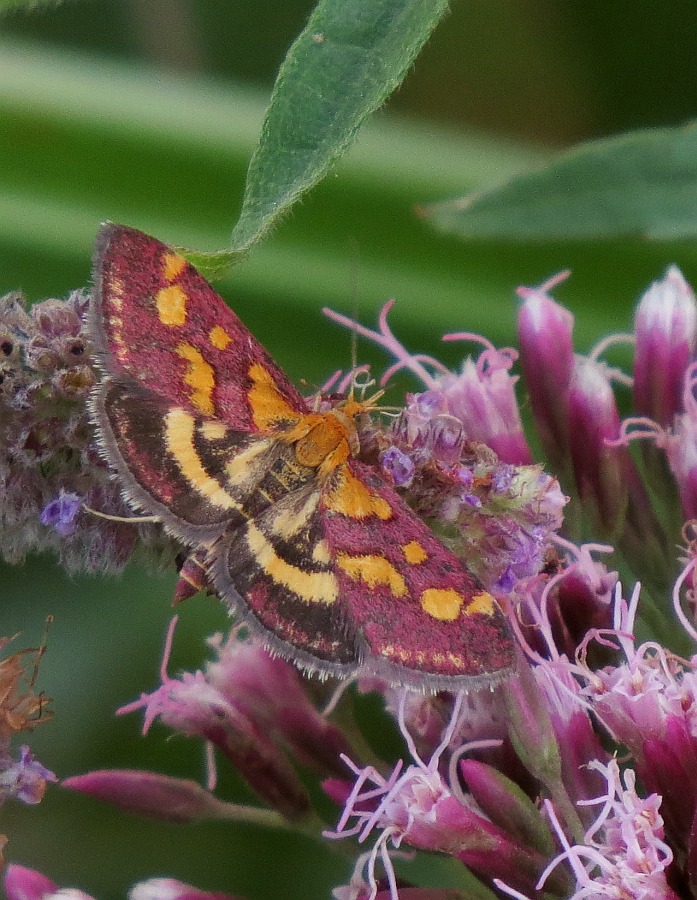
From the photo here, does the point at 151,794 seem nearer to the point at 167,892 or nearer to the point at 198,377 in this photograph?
the point at 167,892

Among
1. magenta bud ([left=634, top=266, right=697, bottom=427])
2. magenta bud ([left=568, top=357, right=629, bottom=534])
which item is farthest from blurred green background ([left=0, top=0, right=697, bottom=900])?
magenta bud ([left=568, top=357, right=629, bottom=534])

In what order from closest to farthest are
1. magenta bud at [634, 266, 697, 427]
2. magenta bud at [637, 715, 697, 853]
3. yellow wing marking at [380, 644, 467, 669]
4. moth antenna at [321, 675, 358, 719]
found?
yellow wing marking at [380, 644, 467, 669], magenta bud at [637, 715, 697, 853], moth antenna at [321, 675, 358, 719], magenta bud at [634, 266, 697, 427]

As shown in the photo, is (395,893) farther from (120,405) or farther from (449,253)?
(449,253)

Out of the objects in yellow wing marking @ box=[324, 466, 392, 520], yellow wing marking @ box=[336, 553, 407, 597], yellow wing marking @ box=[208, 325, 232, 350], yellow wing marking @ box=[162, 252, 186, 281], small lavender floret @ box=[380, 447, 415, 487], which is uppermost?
yellow wing marking @ box=[162, 252, 186, 281]

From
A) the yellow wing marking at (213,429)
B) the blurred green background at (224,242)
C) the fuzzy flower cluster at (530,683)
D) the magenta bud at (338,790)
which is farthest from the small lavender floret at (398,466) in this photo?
the blurred green background at (224,242)

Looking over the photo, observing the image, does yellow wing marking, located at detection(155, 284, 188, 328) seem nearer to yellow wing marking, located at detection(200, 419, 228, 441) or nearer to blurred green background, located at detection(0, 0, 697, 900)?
yellow wing marking, located at detection(200, 419, 228, 441)

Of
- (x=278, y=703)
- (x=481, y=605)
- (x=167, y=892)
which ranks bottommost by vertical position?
(x=167, y=892)

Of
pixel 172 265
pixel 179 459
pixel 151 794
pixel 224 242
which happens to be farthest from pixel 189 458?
pixel 224 242
